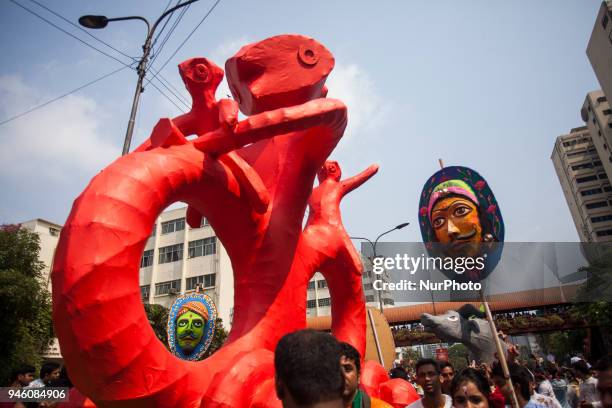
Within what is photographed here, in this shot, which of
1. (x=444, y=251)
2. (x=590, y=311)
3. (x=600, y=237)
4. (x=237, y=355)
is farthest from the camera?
(x=600, y=237)

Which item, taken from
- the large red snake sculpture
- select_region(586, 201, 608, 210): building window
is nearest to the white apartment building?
select_region(586, 201, 608, 210): building window

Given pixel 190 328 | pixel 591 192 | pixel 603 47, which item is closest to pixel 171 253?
pixel 190 328

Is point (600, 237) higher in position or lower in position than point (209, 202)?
higher

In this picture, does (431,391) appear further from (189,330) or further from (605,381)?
(189,330)

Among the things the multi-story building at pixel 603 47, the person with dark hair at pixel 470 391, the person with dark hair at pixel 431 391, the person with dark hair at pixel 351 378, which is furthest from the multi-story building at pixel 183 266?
the multi-story building at pixel 603 47

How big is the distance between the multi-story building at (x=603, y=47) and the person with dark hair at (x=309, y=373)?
41.5 m

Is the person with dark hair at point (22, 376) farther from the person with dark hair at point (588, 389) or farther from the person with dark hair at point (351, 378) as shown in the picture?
the person with dark hair at point (588, 389)

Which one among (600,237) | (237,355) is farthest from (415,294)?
(600,237)

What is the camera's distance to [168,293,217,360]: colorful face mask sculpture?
27.2 ft

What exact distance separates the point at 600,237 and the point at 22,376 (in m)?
59.7

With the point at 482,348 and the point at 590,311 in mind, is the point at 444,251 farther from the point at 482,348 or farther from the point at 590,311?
the point at 590,311

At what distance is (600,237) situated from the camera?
164 ft

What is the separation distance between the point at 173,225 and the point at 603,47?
36565 mm

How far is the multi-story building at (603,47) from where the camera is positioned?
32.8 metres
